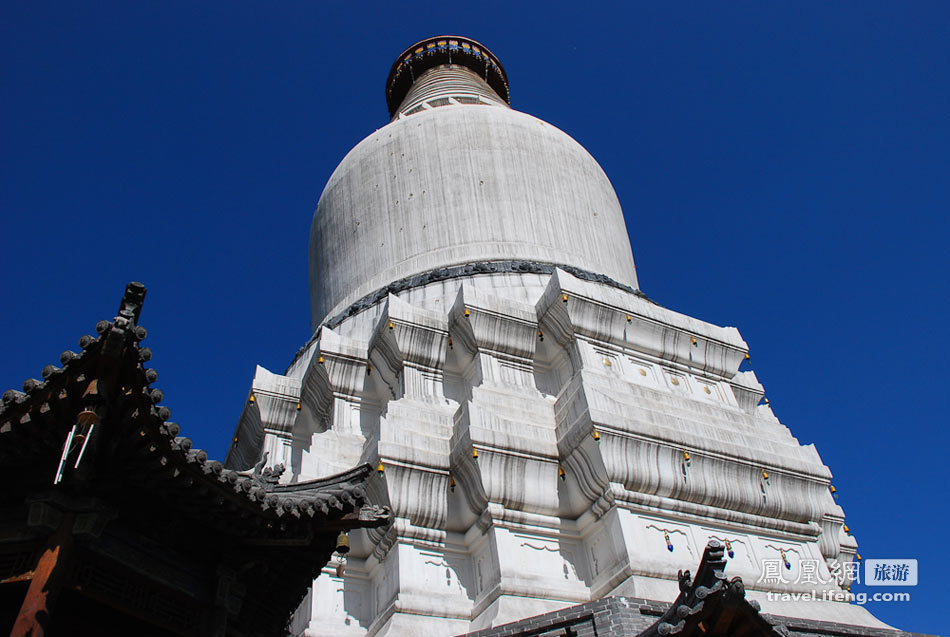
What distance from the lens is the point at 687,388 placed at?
14.0m

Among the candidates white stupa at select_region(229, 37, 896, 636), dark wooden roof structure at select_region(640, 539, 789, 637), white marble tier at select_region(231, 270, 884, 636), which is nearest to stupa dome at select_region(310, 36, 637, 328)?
white stupa at select_region(229, 37, 896, 636)

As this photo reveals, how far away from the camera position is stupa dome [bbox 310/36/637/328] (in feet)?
53.7

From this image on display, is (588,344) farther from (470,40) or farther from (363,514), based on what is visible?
(470,40)

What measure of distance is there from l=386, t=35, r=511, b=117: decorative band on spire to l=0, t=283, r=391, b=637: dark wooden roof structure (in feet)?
66.5

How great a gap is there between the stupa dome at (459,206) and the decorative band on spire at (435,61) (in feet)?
19.3

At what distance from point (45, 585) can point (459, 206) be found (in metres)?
12.7

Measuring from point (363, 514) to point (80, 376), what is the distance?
93.1 inches

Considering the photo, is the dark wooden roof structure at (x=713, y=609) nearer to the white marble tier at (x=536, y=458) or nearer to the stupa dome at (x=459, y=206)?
the white marble tier at (x=536, y=458)

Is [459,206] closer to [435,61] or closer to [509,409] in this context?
[509,409]

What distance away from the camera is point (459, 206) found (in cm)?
1683

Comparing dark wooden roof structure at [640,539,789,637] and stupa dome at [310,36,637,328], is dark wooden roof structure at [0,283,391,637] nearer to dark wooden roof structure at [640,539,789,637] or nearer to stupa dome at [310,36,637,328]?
dark wooden roof structure at [640,539,789,637]

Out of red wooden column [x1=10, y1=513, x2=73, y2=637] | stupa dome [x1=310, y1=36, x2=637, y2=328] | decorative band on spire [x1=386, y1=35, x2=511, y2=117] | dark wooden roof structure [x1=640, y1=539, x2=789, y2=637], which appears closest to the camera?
red wooden column [x1=10, y1=513, x2=73, y2=637]

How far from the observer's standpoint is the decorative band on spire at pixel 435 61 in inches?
965

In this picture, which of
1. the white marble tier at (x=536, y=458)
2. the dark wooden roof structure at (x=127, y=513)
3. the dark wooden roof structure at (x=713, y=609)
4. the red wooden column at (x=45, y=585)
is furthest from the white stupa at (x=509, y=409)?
the red wooden column at (x=45, y=585)
